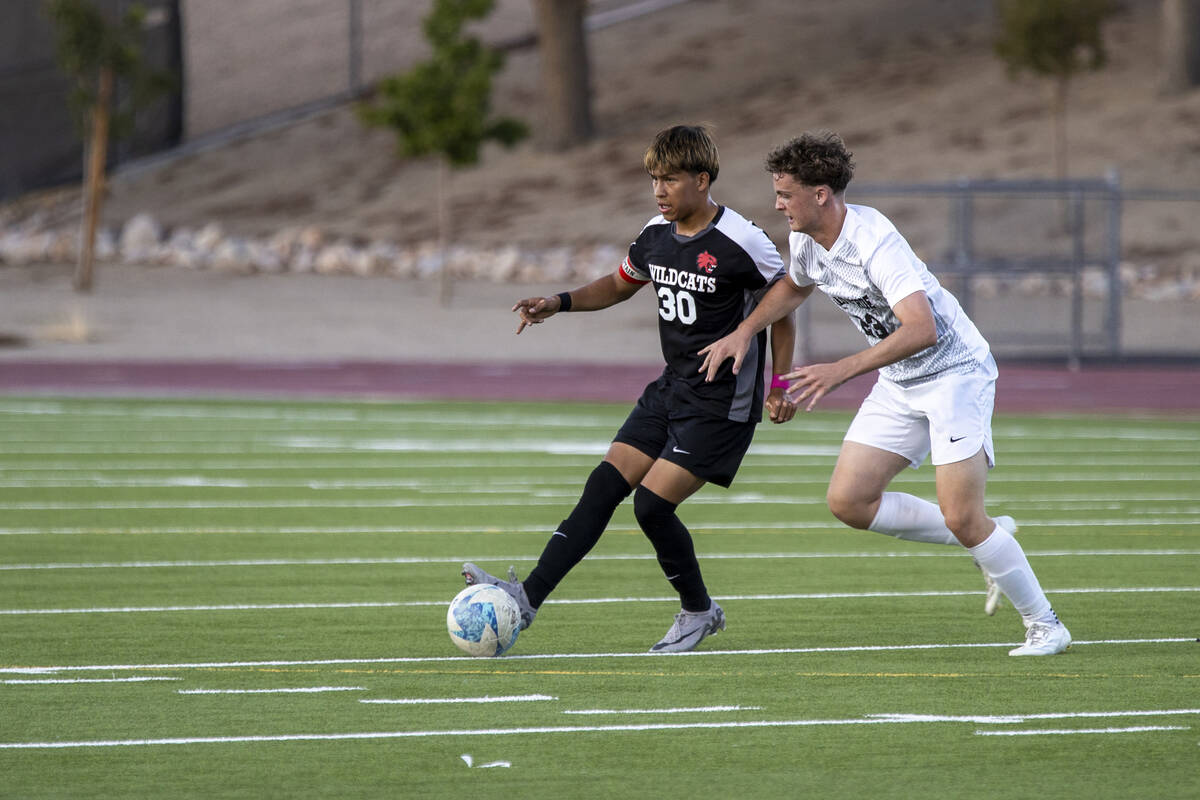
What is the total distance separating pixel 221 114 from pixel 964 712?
43089mm

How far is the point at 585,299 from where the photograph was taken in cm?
767

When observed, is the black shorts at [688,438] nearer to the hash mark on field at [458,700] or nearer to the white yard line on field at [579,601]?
the hash mark on field at [458,700]

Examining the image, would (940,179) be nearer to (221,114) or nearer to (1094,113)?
(1094,113)

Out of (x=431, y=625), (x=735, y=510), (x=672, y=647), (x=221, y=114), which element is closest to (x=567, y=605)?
(x=431, y=625)

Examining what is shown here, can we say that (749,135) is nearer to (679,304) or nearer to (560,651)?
(679,304)

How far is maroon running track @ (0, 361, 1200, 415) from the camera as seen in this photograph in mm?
22453

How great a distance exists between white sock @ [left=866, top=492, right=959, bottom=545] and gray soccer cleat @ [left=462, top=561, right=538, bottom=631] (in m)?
1.37

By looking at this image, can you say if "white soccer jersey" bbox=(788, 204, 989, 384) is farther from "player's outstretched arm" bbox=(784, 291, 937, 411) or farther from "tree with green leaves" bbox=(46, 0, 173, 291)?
"tree with green leaves" bbox=(46, 0, 173, 291)

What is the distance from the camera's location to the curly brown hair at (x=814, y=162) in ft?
22.9

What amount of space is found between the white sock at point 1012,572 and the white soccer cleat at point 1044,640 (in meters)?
0.03

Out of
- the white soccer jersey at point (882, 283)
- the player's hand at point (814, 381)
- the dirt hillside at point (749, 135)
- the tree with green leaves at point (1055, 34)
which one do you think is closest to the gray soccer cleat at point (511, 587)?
the player's hand at point (814, 381)

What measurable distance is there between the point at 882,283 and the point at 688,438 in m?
0.93

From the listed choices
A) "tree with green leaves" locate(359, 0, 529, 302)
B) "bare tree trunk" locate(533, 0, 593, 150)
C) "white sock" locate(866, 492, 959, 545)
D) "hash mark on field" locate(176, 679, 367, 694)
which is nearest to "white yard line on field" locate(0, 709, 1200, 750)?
"hash mark on field" locate(176, 679, 367, 694)

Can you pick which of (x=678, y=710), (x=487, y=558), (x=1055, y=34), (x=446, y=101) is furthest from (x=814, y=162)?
(x=1055, y=34)
